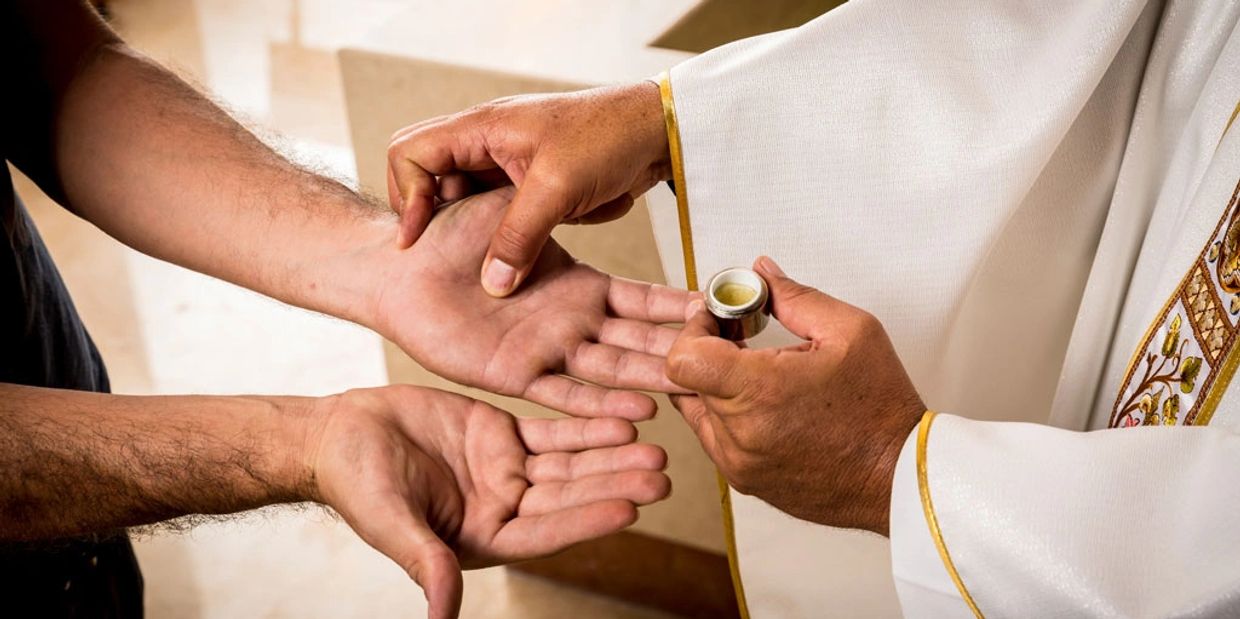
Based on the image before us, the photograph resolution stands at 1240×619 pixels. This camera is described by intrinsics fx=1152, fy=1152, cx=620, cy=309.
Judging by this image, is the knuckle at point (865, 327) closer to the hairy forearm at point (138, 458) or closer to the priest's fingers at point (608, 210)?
the priest's fingers at point (608, 210)

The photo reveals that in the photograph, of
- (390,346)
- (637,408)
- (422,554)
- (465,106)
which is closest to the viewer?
(422,554)

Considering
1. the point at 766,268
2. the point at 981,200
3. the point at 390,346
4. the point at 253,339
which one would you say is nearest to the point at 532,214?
the point at 766,268

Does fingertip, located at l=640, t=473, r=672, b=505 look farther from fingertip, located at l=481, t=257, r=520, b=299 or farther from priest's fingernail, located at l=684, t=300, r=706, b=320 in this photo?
fingertip, located at l=481, t=257, r=520, b=299

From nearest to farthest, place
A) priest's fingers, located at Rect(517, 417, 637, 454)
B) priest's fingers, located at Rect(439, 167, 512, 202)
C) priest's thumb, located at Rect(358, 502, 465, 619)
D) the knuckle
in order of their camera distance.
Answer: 1. priest's thumb, located at Rect(358, 502, 465, 619)
2. the knuckle
3. priest's fingers, located at Rect(517, 417, 637, 454)
4. priest's fingers, located at Rect(439, 167, 512, 202)

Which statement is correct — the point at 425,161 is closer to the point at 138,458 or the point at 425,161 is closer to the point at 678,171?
the point at 678,171

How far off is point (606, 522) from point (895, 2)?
65 cm

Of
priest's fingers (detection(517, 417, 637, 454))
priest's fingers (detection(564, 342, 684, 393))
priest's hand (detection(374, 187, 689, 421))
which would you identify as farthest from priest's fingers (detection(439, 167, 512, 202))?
priest's fingers (detection(517, 417, 637, 454))

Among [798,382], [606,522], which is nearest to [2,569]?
[606,522]

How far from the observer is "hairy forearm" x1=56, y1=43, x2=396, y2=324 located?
4.22 feet

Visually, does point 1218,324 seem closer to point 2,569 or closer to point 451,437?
point 451,437

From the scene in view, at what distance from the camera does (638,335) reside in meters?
1.27

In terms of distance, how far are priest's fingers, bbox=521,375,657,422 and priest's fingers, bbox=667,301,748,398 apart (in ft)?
0.40

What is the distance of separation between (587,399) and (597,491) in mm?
139

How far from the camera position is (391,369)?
6.57 ft
